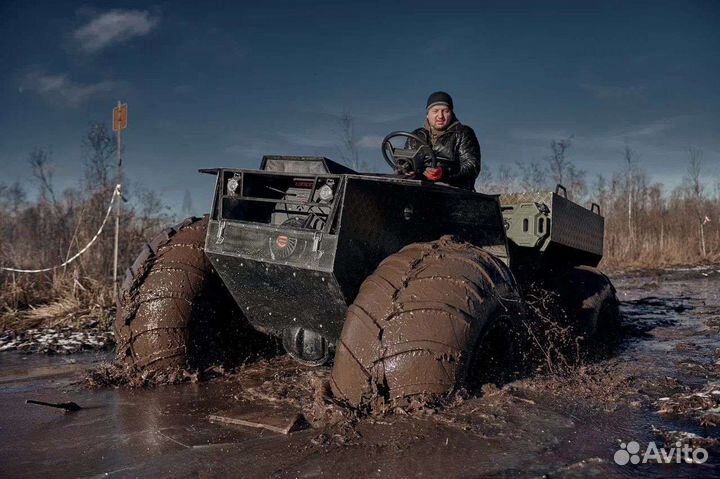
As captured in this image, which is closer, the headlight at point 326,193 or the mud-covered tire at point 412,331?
the mud-covered tire at point 412,331

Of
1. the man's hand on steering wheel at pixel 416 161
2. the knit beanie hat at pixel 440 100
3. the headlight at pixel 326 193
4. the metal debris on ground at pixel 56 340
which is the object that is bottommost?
the metal debris on ground at pixel 56 340

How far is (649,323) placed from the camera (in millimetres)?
7562

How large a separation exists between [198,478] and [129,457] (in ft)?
1.64

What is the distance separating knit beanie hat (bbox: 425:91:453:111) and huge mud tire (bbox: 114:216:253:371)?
232cm

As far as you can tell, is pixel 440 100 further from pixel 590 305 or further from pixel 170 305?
pixel 170 305

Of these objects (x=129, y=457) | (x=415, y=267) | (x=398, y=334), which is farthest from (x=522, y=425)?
(x=129, y=457)

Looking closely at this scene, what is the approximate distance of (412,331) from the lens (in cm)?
297

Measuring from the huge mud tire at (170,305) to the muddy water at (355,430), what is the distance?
0.25 metres

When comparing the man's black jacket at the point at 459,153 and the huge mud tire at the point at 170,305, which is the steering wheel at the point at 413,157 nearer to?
the man's black jacket at the point at 459,153

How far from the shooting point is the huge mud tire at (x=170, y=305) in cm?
409

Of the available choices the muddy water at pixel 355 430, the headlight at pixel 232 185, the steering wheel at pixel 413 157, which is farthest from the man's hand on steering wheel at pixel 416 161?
the muddy water at pixel 355 430

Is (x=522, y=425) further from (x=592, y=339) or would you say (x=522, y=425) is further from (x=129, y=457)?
(x=592, y=339)

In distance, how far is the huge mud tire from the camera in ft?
13.4

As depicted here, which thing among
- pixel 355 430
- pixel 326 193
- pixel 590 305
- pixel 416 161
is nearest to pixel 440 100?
pixel 416 161
